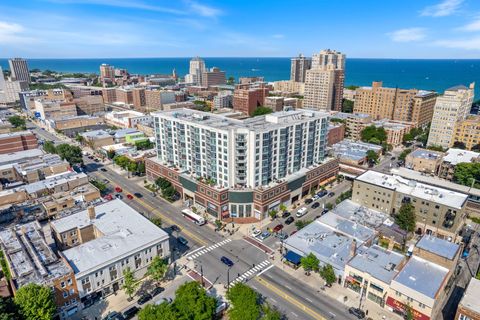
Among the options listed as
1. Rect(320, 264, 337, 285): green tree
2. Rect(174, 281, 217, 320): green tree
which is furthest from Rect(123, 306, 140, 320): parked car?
Rect(320, 264, 337, 285): green tree

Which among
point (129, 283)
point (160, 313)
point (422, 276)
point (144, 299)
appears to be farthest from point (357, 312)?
point (129, 283)

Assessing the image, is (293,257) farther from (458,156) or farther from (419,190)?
(458,156)

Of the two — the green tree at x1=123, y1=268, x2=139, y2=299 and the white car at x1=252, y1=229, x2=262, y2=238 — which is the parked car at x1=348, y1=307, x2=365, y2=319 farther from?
the green tree at x1=123, y1=268, x2=139, y2=299

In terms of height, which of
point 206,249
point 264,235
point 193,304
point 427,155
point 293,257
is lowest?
point 206,249

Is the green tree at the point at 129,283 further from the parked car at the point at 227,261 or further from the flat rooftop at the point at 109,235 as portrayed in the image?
the parked car at the point at 227,261

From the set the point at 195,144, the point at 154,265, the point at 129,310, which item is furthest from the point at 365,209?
the point at 129,310

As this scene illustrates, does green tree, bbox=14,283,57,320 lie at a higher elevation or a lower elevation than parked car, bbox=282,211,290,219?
higher
